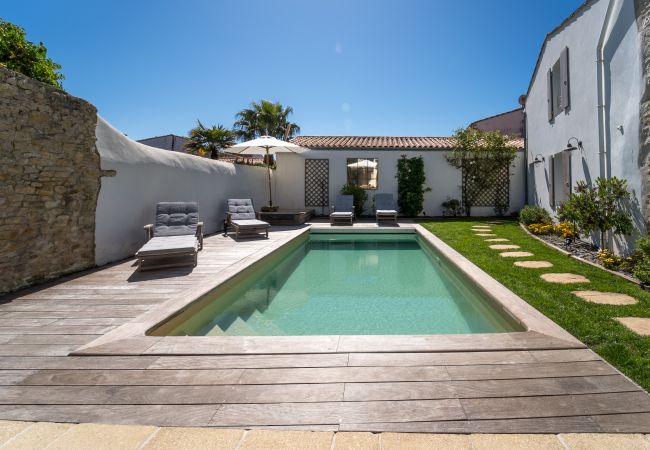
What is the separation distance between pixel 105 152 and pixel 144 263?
1.90 m

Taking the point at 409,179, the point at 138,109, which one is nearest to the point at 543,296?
the point at 409,179

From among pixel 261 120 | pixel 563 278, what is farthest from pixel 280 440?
pixel 261 120

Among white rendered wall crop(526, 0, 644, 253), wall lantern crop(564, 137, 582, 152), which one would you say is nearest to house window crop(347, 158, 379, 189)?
white rendered wall crop(526, 0, 644, 253)

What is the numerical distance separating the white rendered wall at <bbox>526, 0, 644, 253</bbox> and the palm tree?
556 inches

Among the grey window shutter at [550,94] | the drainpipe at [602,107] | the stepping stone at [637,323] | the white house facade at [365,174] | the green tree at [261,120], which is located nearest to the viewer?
the stepping stone at [637,323]

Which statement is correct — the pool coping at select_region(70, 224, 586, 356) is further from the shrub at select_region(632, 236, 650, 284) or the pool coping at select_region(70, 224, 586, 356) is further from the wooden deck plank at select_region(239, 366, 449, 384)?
the shrub at select_region(632, 236, 650, 284)

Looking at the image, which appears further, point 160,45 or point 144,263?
point 160,45

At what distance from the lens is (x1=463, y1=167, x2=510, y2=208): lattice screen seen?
12.4 m

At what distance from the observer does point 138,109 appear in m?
17.0

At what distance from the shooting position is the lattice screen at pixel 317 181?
42.5 ft

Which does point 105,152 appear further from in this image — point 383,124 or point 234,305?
point 383,124

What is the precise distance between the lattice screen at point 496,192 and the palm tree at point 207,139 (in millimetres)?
12228

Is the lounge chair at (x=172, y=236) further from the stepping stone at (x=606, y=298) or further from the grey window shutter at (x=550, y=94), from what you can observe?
the grey window shutter at (x=550, y=94)

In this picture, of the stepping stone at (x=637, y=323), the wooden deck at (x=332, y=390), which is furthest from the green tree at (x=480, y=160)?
the wooden deck at (x=332, y=390)
